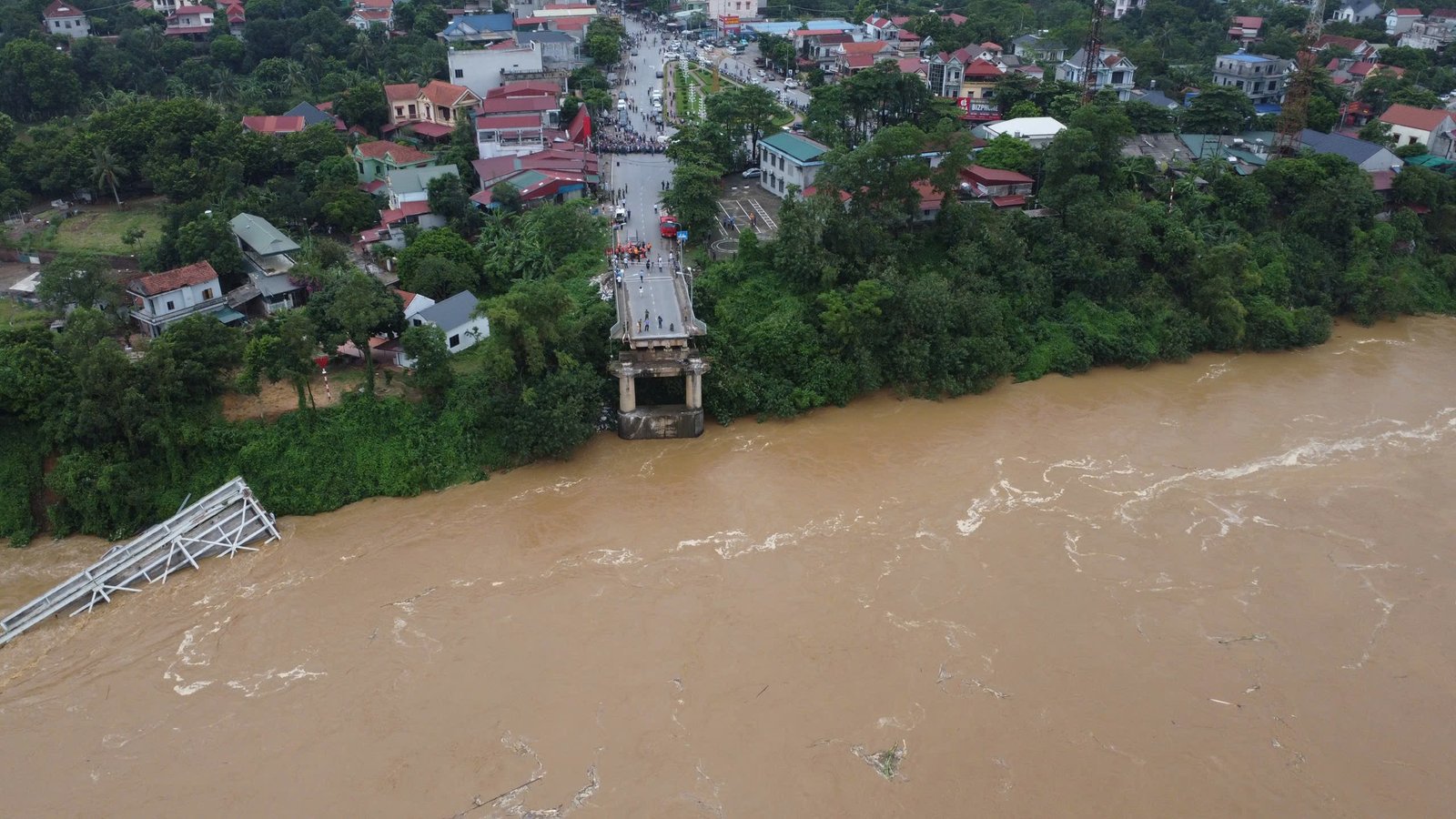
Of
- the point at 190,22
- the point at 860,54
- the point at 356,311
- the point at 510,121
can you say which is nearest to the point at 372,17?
the point at 190,22

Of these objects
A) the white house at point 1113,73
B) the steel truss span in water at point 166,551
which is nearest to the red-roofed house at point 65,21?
the steel truss span in water at point 166,551

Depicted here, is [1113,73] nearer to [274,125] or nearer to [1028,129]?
[1028,129]

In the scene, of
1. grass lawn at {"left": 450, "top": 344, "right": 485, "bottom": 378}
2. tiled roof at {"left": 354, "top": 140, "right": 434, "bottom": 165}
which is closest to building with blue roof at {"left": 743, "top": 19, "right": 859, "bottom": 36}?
tiled roof at {"left": 354, "top": 140, "right": 434, "bottom": 165}

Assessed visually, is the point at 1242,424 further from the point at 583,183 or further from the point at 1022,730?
the point at 583,183

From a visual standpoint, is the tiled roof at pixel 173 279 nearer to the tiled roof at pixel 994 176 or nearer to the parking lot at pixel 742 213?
the parking lot at pixel 742 213

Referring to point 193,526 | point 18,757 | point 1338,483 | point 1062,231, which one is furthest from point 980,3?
point 18,757
